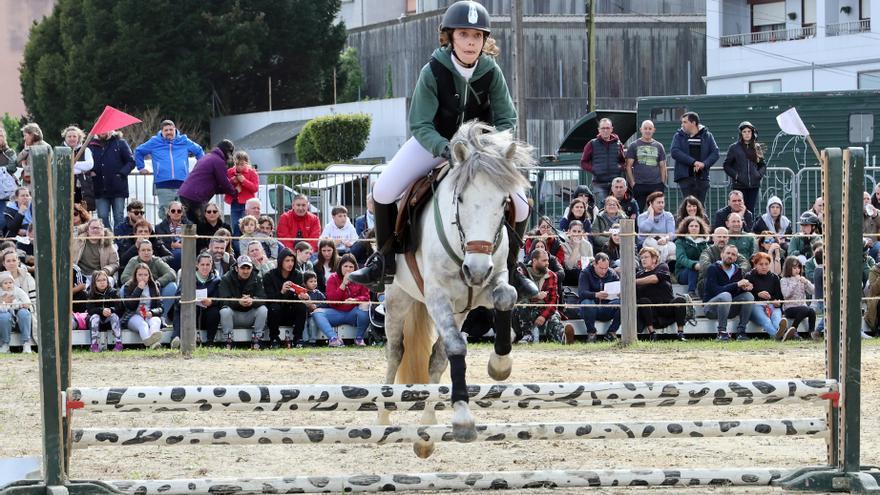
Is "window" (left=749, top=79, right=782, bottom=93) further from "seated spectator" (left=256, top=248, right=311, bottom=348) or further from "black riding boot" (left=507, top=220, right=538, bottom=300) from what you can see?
"black riding boot" (left=507, top=220, right=538, bottom=300)

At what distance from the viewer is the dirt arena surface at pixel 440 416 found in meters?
7.64

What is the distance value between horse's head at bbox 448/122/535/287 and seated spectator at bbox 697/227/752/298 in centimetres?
837

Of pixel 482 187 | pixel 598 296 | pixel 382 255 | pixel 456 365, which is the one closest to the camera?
pixel 456 365

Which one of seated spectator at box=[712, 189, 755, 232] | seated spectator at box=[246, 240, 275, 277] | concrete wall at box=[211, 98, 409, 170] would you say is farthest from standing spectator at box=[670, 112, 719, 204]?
concrete wall at box=[211, 98, 409, 170]

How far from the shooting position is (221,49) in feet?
152

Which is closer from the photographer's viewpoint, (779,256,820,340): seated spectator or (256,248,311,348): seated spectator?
(256,248,311,348): seated spectator

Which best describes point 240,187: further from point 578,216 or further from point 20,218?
point 578,216

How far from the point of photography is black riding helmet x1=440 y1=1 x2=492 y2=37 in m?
7.35

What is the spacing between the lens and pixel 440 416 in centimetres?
945

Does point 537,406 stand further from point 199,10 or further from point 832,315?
point 199,10

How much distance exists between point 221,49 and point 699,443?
39.8m

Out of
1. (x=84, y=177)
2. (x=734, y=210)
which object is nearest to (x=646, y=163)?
(x=734, y=210)

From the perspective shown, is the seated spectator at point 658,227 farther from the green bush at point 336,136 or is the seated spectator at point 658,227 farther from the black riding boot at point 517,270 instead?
the green bush at point 336,136

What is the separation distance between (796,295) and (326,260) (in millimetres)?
5189
